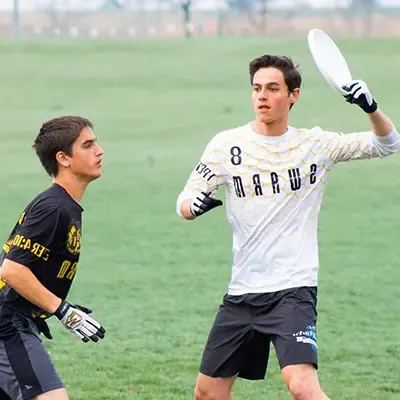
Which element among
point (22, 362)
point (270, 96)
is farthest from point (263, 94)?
point (22, 362)

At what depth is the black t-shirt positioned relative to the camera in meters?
6.12

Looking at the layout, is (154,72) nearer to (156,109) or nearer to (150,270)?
(156,109)

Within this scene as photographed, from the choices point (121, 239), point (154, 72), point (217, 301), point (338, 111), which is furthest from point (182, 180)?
point (154, 72)

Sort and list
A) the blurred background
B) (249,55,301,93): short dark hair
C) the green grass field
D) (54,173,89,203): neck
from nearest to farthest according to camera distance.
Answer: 1. (54,173,89,203): neck
2. (249,55,301,93): short dark hair
3. the green grass field
4. the blurred background

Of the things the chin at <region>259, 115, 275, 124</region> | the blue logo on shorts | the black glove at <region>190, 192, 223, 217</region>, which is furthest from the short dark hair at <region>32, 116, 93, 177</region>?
the blue logo on shorts

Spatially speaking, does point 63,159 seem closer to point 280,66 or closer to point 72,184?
point 72,184

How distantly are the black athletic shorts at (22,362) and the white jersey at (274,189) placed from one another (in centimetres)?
111

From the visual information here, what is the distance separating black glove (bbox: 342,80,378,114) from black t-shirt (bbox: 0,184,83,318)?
1529mm

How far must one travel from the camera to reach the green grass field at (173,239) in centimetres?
883

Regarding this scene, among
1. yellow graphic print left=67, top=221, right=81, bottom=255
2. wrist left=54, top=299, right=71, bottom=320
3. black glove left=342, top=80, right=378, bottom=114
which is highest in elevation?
black glove left=342, top=80, right=378, bottom=114

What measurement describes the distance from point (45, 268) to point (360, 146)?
1863mm

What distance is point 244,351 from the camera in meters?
6.79

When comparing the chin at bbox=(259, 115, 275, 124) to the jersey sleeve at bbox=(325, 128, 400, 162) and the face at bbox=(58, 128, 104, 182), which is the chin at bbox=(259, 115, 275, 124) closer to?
the jersey sleeve at bbox=(325, 128, 400, 162)

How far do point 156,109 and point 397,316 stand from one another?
19192 mm
